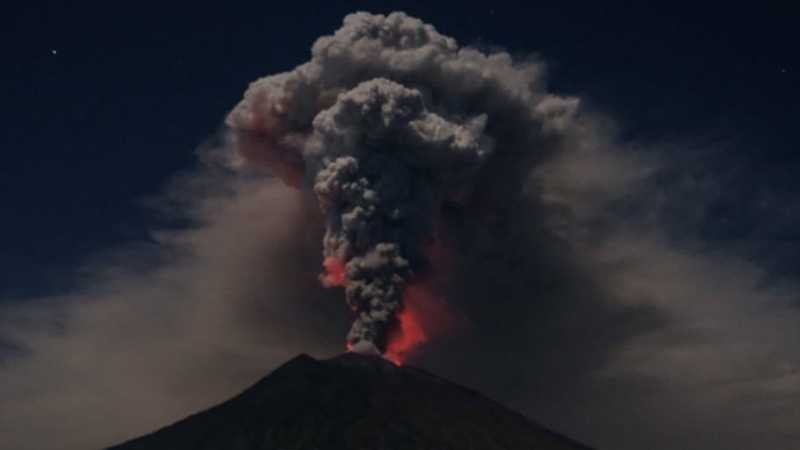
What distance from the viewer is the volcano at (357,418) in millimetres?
117125

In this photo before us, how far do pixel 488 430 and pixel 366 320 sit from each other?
23930mm

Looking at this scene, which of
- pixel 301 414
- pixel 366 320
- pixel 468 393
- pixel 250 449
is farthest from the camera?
pixel 468 393

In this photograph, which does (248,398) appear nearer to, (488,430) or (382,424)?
(382,424)

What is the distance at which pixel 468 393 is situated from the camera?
5271 inches

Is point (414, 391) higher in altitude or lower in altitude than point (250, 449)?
higher

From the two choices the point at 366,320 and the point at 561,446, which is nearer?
the point at 366,320

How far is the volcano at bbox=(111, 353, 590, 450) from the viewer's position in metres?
117

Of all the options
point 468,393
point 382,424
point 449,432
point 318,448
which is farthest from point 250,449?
point 468,393

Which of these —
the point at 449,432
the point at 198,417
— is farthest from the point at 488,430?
the point at 198,417

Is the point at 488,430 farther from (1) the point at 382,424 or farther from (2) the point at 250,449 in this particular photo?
(2) the point at 250,449

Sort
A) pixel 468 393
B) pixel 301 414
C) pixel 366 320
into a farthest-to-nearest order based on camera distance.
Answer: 1. pixel 468 393
2. pixel 301 414
3. pixel 366 320

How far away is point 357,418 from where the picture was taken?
395 ft

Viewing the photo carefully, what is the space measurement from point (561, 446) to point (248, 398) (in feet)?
129

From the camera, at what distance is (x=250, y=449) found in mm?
116688
